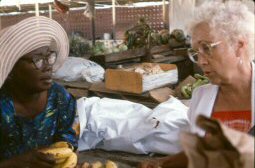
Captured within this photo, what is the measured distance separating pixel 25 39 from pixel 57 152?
74cm

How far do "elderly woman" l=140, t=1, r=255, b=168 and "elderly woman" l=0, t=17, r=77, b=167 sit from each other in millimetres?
747

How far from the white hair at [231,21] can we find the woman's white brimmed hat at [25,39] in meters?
1.00

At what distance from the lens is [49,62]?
2.27 m

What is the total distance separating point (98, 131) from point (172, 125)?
68 centimetres

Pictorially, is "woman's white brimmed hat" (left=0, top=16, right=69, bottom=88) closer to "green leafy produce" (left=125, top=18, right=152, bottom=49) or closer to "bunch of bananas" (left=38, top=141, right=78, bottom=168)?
"bunch of bananas" (left=38, top=141, right=78, bottom=168)

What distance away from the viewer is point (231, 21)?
1961 mm

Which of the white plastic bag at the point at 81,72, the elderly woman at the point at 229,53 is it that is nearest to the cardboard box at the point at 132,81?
the white plastic bag at the point at 81,72

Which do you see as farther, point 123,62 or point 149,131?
point 123,62

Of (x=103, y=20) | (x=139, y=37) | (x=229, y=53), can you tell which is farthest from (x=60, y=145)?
(x=103, y=20)

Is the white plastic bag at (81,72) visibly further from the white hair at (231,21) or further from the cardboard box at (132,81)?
the white hair at (231,21)

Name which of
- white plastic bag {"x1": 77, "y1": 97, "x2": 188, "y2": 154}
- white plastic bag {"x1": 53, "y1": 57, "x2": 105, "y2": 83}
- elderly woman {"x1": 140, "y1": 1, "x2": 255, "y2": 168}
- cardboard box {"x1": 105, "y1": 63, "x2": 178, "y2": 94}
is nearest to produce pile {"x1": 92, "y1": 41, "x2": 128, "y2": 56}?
white plastic bag {"x1": 53, "y1": 57, "x2": 105, "y2": 83}

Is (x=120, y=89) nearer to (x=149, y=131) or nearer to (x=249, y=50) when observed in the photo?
(x=149, y=131)

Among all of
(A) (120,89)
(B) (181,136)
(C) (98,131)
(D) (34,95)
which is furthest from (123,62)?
(B) (181,136)

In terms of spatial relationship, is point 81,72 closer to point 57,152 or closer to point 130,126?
point 130,126
